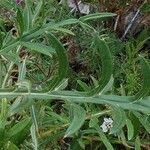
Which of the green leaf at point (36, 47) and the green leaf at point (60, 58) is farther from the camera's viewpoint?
the green leaf at point (36, 47)

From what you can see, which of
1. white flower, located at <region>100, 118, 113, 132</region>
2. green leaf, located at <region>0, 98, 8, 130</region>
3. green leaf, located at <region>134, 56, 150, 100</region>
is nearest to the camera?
green leaf, located at <region>134, 56, 150, 100</region>

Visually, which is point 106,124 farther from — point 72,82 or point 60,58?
point 60,58

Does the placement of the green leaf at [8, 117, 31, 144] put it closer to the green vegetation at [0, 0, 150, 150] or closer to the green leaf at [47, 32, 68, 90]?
the green vegetation at [0, 0, 150, 150]

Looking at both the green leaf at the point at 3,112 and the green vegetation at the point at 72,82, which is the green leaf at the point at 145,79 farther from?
the green leaf at the point at 3,112

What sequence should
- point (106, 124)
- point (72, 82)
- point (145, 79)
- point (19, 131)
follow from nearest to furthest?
point (145, 79)
point (19, 131)
point (106, 124)
point (72, 82)

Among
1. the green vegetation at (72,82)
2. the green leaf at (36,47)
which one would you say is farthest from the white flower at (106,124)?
the green leaf at (36,47)

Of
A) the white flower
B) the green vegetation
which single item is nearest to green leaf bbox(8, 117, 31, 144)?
the green vegetation

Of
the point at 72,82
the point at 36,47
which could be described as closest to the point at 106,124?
the point at 72,82

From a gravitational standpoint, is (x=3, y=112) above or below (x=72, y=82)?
above
